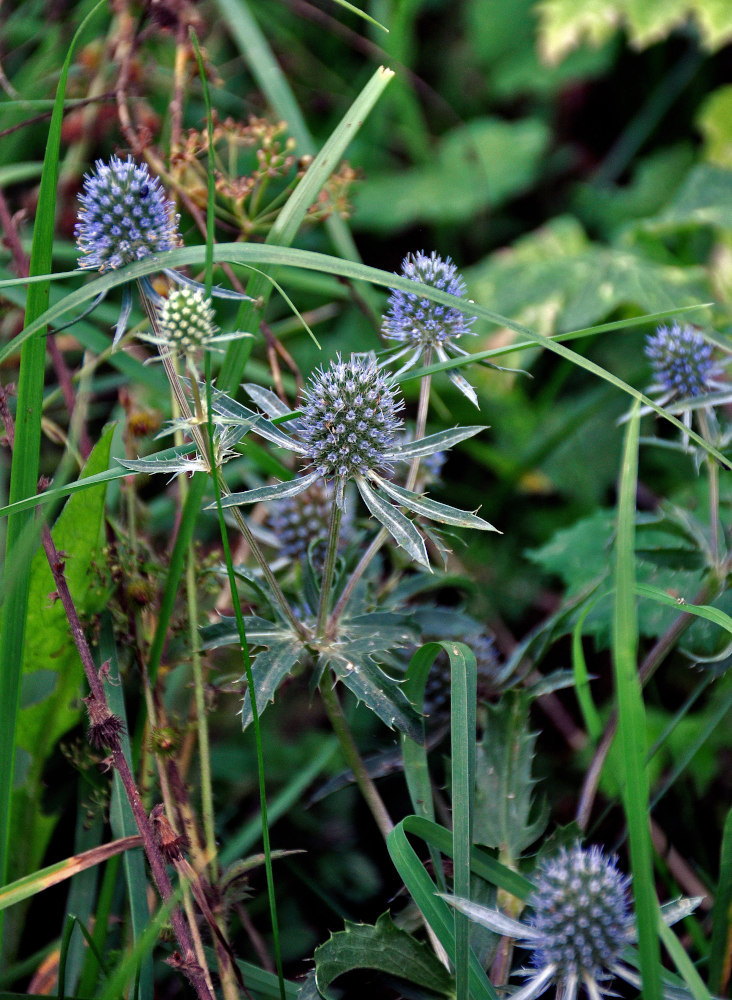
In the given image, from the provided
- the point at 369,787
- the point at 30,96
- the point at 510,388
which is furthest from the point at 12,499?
the point at 510,388

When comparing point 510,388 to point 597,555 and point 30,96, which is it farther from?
point 30,96

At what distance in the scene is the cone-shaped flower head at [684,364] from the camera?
1.43 metres

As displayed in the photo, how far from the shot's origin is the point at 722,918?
115cm

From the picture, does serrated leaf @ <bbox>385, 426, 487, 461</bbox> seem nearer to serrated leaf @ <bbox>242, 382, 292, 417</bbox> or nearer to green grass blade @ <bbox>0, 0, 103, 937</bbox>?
serrated leaf @ <bbox>242, 382, 292, 417</bbox>

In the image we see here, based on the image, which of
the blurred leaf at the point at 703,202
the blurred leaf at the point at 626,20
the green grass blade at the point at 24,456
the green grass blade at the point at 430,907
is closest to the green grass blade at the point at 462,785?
the green grass blade at the point at 430,907

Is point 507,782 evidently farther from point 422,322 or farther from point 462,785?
point 422,322

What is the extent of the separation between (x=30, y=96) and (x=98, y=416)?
0.88 m

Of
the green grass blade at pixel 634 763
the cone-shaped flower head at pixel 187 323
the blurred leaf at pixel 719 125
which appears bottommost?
the green grass blade at pixel 634 763

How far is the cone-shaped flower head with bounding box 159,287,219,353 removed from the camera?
981 millimetres

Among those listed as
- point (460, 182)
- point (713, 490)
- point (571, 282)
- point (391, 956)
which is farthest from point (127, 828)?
point (460, 182)

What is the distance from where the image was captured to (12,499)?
1.21m

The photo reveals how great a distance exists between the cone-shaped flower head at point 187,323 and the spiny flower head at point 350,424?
19 cm

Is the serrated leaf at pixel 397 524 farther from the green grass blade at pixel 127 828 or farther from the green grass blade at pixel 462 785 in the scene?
the green grass blade at pixel 127 828

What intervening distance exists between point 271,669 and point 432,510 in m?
0.33
